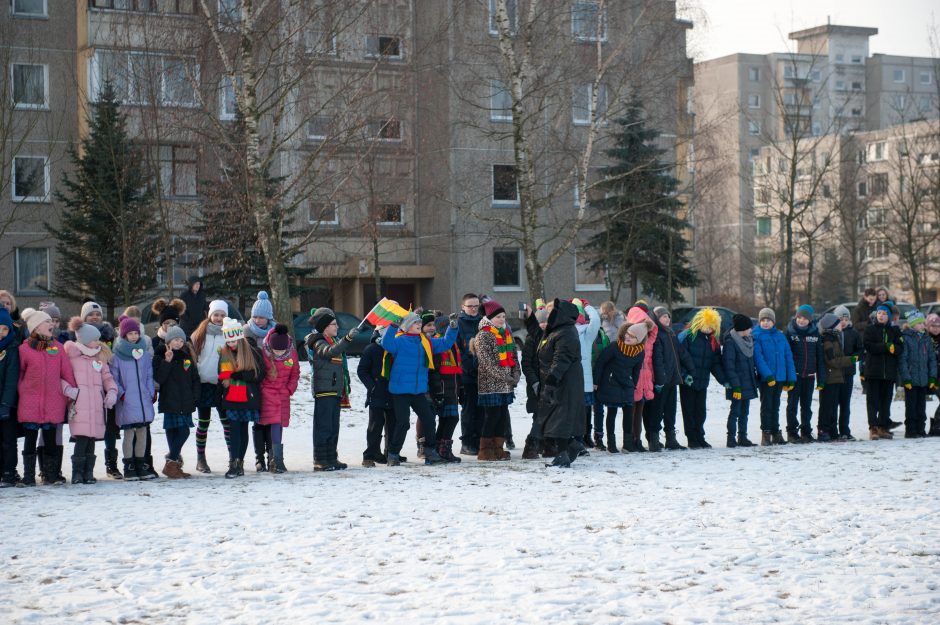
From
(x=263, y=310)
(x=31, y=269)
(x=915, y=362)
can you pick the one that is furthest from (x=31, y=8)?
(x=915, y=362)

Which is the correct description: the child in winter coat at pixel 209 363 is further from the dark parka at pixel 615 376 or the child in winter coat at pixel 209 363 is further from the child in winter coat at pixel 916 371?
the child in winter coat at pixel 916 371

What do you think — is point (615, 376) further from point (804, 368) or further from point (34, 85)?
point (34, 85)

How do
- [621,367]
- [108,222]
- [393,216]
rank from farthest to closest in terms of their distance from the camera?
[393,216] < [108,222] < [621,367]

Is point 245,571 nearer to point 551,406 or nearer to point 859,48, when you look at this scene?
point 551,406

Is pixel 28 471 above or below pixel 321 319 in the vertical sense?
below

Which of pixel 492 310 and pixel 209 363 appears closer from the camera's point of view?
pixel 209 363

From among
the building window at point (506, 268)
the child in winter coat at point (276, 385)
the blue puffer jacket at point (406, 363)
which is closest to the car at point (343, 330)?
the building window at point (506, 268)

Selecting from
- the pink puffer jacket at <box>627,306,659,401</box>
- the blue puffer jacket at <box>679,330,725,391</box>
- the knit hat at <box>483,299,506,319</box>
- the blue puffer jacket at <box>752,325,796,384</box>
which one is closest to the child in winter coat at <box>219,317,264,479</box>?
the knit hat at <box>483,299,506,319</box>

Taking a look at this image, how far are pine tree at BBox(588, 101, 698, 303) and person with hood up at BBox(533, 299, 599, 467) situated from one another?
73.3ft

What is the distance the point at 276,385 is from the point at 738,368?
21.3 ft

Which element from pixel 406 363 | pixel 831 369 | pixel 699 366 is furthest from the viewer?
pixel 831 369

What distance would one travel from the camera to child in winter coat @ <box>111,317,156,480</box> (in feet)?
42.0

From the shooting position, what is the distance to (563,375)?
1331cm

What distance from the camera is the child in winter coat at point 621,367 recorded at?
591 inches
